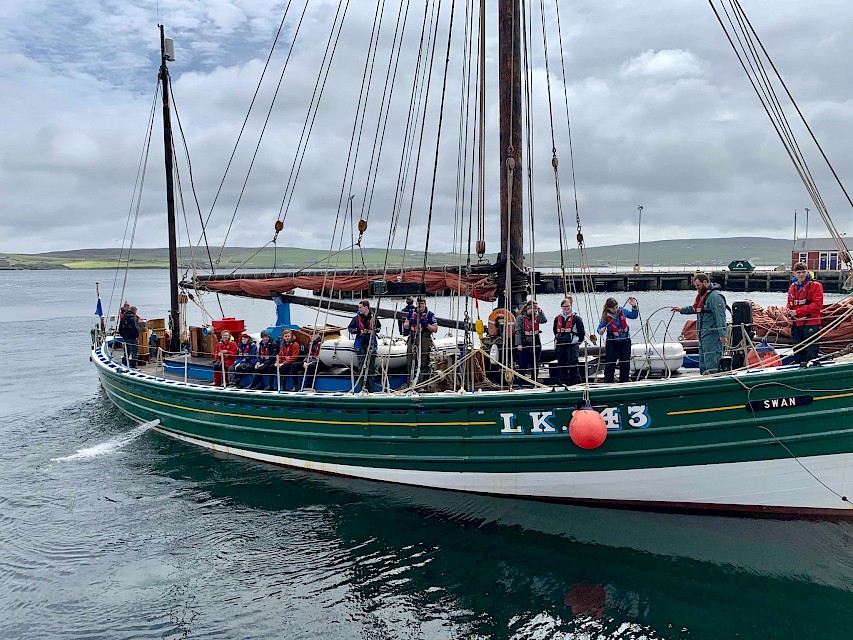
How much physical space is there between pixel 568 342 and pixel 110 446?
11188 millimetres

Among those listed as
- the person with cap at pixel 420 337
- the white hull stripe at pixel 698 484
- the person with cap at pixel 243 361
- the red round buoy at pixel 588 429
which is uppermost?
the person with cap at pixel 420 337

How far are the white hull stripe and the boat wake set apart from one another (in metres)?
8.44

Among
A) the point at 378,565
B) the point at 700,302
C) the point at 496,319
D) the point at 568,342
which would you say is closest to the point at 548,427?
the point at 568,342

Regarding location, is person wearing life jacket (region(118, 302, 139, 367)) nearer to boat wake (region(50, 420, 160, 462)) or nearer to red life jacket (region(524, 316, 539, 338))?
boat wake (region(50, 420, 160, 462))

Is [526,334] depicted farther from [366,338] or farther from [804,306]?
[804,306]

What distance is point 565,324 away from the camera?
36.2 ft

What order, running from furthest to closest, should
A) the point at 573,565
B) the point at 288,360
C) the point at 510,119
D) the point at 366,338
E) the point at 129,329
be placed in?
the point at 129,329 → the point at 288,360 → the point at 366,338 → the point at 510,119 → the point at 573,565

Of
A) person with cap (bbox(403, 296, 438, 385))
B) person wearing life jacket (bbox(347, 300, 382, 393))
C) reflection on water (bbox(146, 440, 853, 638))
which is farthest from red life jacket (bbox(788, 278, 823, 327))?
person wearing life jacket (bbox(347, 300, 382, 393))

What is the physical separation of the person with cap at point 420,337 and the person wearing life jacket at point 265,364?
3.02 metres

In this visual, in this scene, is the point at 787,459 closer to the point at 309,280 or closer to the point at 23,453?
the point at 309,280

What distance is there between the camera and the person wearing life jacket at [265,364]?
44.2 ft

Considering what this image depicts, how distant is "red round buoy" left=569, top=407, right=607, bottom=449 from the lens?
950 centimetres

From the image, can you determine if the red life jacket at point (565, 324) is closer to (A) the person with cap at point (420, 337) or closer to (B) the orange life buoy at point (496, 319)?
(B) the orange life buoy at point (496, 319)

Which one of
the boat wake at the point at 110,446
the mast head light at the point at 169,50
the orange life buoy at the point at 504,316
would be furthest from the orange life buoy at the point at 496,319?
the mast head light at the point at 169,50
